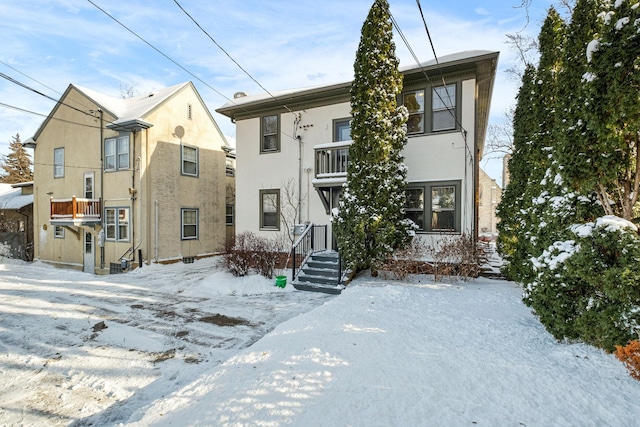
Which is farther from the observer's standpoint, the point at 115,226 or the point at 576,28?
the point at 115,226

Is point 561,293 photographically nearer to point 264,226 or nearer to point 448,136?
point 448,136

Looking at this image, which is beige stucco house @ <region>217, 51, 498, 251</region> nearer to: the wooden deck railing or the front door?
the wooden deck railing

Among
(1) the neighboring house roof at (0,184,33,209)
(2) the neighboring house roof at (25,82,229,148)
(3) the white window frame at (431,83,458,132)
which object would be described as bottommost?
(1) the neighboring house roof at (0,184,33,209)

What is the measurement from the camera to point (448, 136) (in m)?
9.37

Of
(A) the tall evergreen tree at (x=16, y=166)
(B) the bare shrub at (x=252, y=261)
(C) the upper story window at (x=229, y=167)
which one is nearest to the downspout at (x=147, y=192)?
(C) the upper story window at (x=229, y=167)

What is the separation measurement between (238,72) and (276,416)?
27.0 ft

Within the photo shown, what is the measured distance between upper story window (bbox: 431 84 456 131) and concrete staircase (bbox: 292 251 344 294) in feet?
→ 17.9

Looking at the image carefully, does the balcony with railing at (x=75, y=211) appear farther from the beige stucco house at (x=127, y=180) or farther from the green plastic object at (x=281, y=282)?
the green plastic object at (x=281, y=282)

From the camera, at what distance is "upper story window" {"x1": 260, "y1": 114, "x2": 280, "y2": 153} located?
40.1ft

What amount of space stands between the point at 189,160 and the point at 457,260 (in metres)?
13.6

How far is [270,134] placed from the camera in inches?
487

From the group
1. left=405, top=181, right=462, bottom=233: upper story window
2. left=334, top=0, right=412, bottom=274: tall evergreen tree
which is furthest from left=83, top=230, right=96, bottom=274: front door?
left=405, top=181, right=462, bottom=233: upper story window

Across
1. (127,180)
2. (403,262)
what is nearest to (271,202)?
(403,262)

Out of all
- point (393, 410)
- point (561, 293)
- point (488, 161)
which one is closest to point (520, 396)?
point (393, 410)
